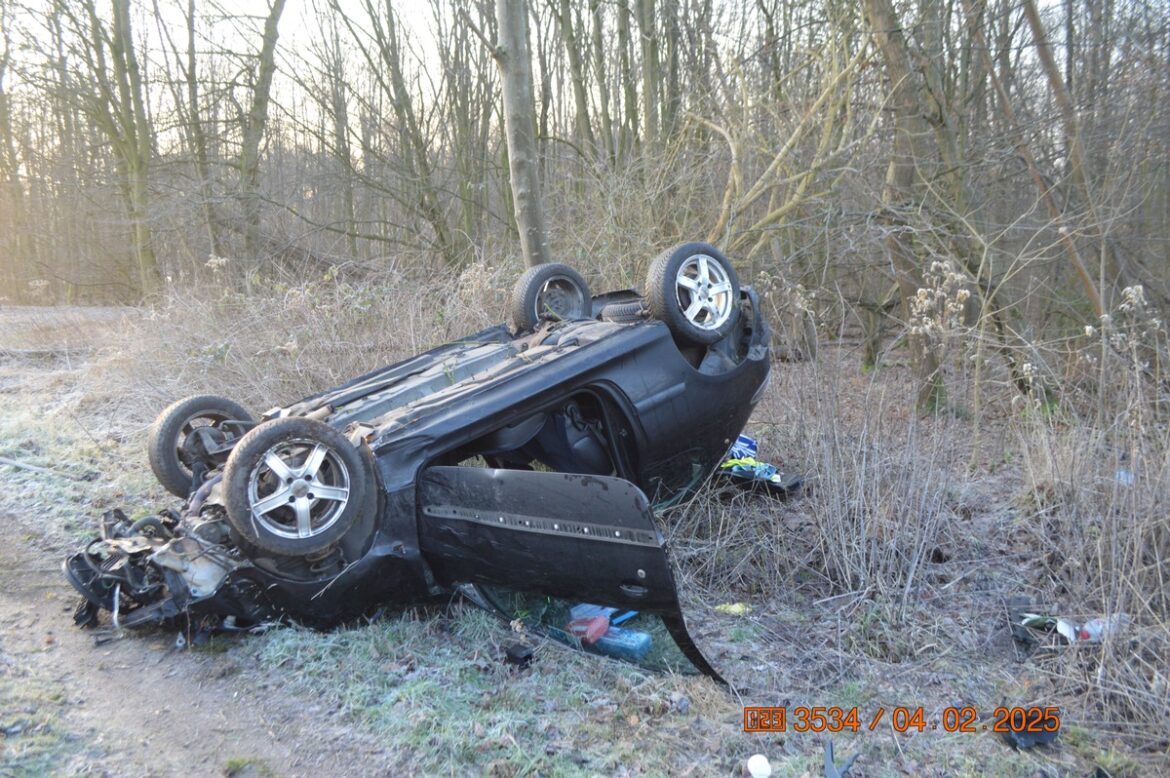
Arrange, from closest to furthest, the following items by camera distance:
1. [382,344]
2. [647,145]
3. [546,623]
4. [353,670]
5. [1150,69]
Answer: [353,670]
[546,623]
[382,344]
[1150,69]
[647,145]

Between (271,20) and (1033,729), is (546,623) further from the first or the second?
(271,20)

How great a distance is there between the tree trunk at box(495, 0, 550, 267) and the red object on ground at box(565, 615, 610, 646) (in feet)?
18.4

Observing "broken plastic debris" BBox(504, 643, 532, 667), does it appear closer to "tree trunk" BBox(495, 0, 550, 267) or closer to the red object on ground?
the red object on ground

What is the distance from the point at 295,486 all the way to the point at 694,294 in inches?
96.3

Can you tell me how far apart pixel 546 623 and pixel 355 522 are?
3.74 ft

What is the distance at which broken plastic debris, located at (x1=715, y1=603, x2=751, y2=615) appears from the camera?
14.2 feet

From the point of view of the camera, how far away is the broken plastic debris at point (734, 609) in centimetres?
432

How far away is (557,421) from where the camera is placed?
14.8ft

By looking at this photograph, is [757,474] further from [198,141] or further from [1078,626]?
[198,141]

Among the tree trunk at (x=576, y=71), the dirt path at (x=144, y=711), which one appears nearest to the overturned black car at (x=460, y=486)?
the dirt path at (x=144, y=711)

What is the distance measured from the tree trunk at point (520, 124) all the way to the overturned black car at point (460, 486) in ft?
14.6

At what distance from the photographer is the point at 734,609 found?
4336 mm

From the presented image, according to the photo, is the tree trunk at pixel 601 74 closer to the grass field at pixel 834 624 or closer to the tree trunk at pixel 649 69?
the tree trunk at pixel 649 69

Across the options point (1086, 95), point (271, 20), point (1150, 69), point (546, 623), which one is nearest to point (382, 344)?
point (546, 623)
